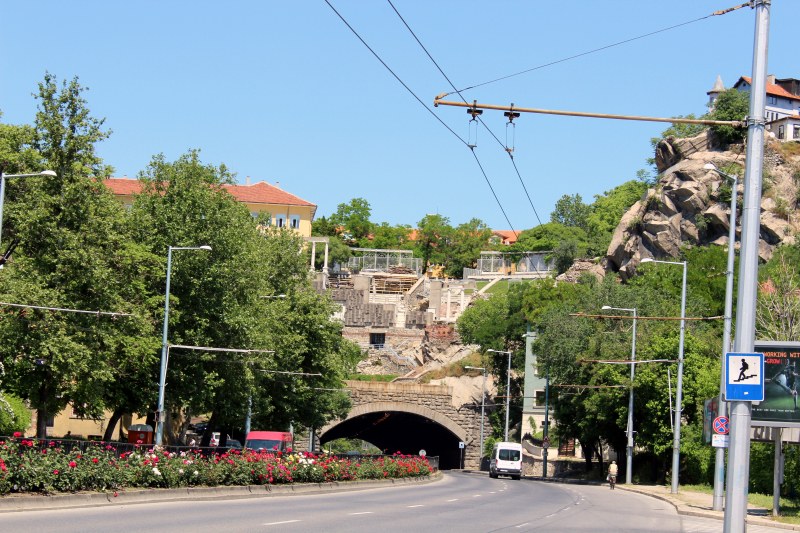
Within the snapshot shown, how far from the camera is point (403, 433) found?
108812mm

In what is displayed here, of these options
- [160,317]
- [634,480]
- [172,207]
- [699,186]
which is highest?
[699,186]

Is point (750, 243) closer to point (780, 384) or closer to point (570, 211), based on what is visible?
point (780, 384)

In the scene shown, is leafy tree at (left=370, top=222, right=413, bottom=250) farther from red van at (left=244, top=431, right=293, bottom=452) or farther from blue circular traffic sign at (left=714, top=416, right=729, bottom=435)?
blue circular traffic sign at (left=714, top=416, right=729, bottom=435)

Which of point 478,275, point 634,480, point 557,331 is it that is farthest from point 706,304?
point 478,275

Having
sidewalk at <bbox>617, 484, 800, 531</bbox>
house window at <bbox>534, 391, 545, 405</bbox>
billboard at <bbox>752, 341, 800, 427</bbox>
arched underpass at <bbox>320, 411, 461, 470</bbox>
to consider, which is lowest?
arched underpass at <bbox>320, 411, 461, 470</bbox>

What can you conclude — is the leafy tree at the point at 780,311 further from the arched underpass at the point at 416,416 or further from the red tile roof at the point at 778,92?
the red tile roof at the point at 778,92

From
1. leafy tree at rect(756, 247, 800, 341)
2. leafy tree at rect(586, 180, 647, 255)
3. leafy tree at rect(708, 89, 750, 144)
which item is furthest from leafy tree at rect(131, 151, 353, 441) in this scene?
leafy tree at rect(586, 180, 647, 255)

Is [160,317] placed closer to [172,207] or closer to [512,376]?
[172,207]

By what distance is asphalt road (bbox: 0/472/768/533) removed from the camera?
18.6 meters

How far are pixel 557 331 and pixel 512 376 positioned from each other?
23.3 meters

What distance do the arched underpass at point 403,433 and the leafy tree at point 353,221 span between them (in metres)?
60.6

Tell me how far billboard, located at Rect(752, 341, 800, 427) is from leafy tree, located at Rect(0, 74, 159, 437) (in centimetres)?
2085

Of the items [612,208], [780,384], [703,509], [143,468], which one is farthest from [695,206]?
[143,468]

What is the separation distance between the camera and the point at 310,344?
61.0 meters
